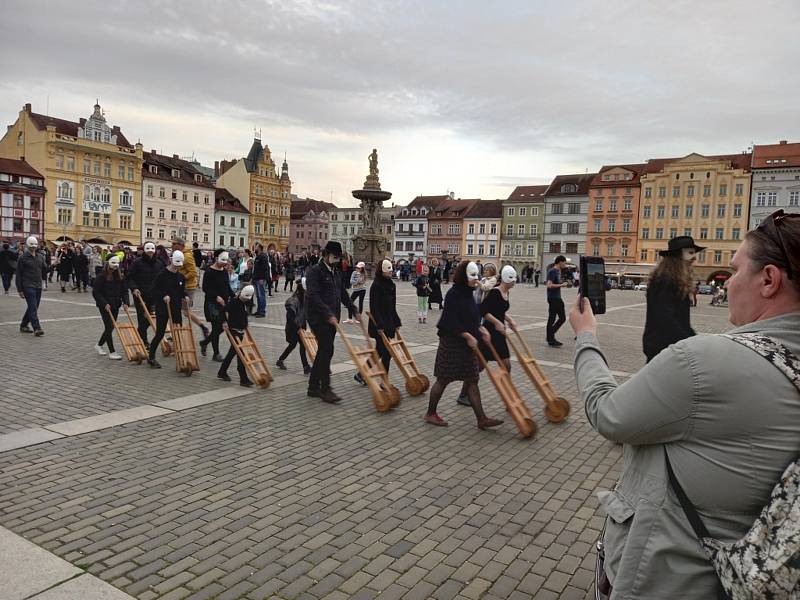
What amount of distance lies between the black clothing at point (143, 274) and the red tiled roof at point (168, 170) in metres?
71.8

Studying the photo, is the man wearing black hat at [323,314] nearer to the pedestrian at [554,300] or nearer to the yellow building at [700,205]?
the pedestrian at [554,300]

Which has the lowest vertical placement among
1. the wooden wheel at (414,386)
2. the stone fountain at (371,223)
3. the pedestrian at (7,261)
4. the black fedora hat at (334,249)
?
the wooden wheel at (414,386)

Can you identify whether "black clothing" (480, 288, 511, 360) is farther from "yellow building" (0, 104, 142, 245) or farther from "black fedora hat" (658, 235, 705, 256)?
"yellow building" (0, 104, 142, 245)

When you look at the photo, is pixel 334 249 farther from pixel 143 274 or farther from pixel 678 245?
pixel 143 274

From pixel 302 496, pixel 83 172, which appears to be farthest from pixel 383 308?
pixel 83 172

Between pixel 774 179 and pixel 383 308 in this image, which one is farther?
pixel 774 179

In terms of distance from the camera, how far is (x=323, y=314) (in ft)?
26.9

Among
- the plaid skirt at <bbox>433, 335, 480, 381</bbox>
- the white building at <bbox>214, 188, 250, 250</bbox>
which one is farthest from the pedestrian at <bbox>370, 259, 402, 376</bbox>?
the white building at <bbox>214, 188, 250, 250</bbox>

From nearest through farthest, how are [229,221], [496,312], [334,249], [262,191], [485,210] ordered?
[496,312] < [334,249] < [229,221] < [485,210] < [262,191]

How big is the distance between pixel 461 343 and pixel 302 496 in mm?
2770

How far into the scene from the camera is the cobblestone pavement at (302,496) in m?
3.84

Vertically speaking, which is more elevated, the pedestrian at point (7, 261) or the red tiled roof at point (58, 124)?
the red tiled roof at point (58, 124)

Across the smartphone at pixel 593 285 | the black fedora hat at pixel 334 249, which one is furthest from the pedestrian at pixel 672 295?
the black fedora hat at pixel 334 249

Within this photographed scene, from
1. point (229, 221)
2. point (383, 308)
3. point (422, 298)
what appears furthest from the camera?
point (229, 221)
